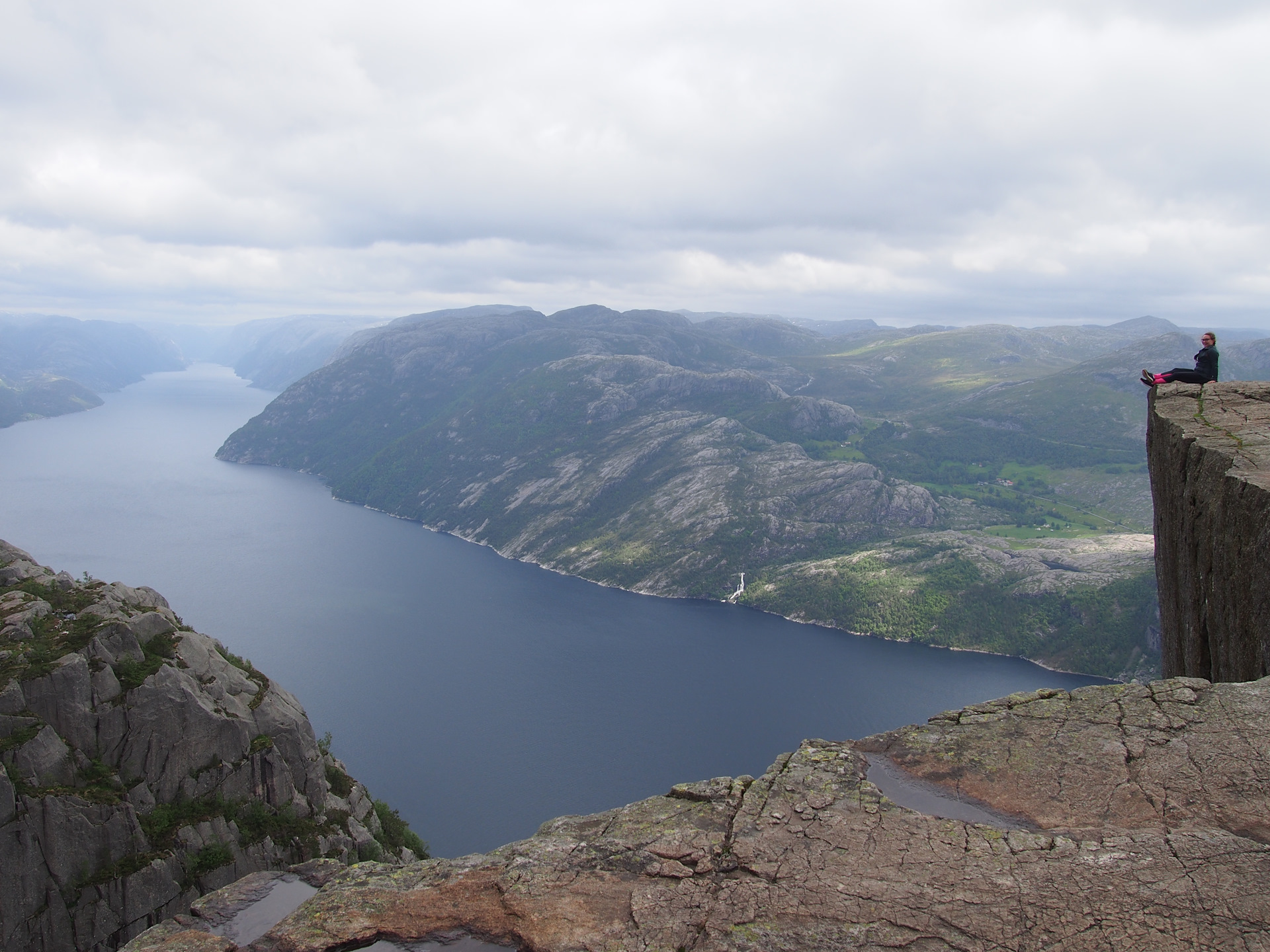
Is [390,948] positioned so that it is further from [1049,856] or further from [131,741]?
[131,741]

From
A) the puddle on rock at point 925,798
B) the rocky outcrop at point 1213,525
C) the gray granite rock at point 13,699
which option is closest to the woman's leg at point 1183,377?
the rocky outcrop at point 1213,525

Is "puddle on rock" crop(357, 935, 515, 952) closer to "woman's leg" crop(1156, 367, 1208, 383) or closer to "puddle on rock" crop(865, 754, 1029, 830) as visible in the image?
"puddle on rock" crop(865, 754, 1029, 830)

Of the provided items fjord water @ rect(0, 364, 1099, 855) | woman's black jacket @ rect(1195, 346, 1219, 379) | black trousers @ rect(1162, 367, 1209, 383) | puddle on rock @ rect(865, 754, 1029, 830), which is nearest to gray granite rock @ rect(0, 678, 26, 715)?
puddle on rock @ rect(865, 754, 1029, 830)

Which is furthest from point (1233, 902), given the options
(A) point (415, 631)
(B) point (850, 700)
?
(A) point (415, 631)

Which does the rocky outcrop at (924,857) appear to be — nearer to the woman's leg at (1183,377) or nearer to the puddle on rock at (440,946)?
the puddle on rock at (440,946)

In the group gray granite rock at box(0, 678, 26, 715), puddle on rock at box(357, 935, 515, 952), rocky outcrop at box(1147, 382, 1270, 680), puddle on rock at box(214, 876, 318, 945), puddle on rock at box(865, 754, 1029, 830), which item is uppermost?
rocky outcrop at box(1147, 382, 1270, 680)

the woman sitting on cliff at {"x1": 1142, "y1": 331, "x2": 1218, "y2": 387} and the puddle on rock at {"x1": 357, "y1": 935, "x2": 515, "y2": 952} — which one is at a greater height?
the woman sitting on cliff at {"x1": 1142, "y1": 331, "x2": 1218, "y2": 387}

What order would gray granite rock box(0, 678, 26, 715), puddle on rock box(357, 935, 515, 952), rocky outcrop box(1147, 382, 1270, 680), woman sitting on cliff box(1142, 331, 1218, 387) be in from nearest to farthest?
puddle on rock box(357, 935, 515, 952) < rocky outcrop box(1147, 382, 1270, 680) < woman sitting on cliff box(1142, 331, 1218, 387) < gray granite rock box(0, 678, 26, 715)

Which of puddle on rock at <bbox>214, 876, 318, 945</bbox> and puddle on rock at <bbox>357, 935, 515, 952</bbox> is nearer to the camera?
puddle on rock at <bbox>357, 935, 515, 952</bbox>
